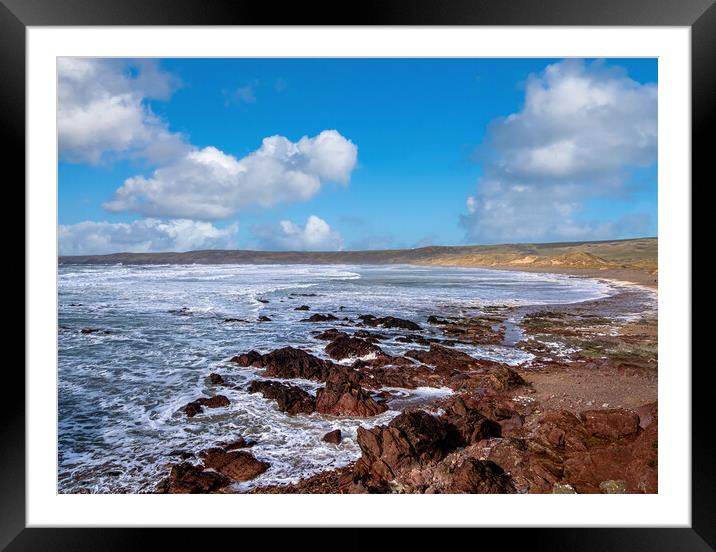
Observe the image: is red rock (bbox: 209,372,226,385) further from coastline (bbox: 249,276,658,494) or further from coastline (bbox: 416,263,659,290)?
coastline (bbox: 416,263,659,290)

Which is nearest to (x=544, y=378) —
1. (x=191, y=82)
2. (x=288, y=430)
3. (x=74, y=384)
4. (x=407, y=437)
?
(x=407, y=437)

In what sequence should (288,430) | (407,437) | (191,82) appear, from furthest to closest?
(191,82), (288,430), (407,437)

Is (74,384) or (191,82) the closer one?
(74,384)

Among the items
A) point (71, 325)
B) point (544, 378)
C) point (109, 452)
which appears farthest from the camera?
point (71, 325)

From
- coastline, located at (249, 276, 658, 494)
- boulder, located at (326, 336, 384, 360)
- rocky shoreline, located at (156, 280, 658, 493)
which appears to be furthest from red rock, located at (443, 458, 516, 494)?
boulder, located at (326, 336, 384, 360)
